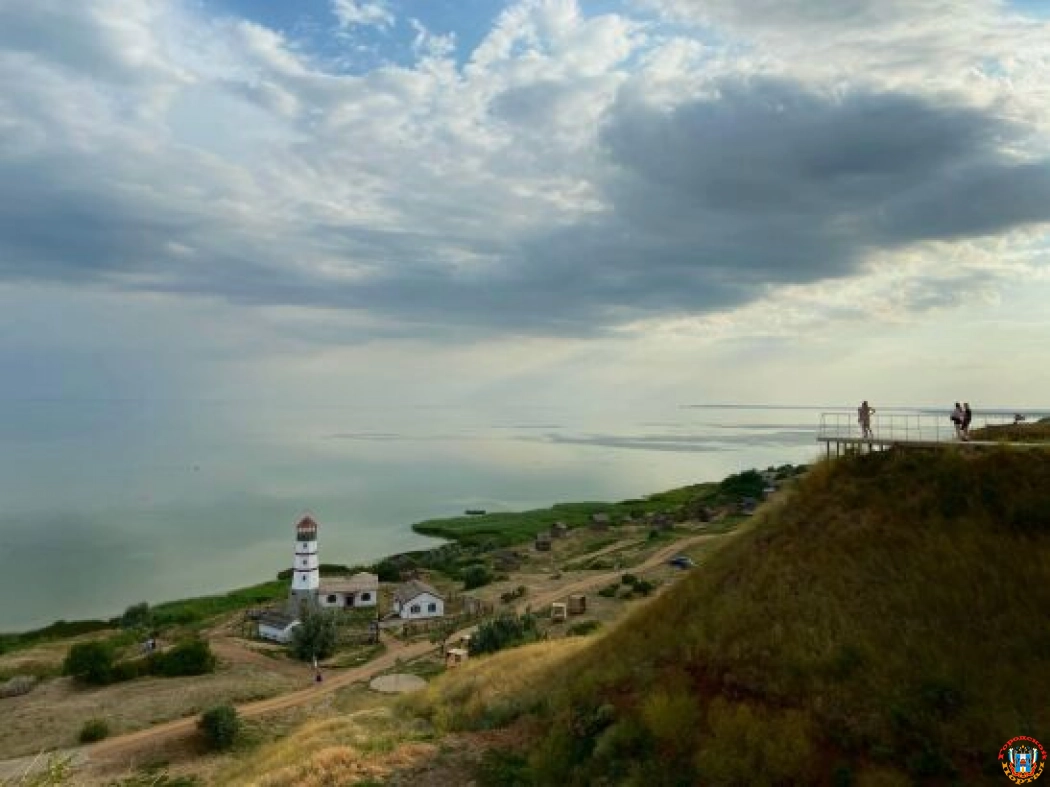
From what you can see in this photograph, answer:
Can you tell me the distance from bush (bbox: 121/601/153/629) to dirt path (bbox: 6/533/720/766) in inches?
542

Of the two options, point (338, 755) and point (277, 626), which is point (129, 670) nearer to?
point (277, 626)

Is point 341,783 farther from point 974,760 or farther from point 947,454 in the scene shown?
point 947,454

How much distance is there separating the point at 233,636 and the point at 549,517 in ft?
213

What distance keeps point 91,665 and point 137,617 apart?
2447 centimetres

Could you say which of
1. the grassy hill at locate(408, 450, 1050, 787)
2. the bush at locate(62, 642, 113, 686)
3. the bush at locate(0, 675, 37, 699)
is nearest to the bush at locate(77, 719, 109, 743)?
the bush at locate(62, 642, 113, 686)

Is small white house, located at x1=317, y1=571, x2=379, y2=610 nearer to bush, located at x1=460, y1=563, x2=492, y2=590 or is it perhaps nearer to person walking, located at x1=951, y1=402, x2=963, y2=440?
bush, located at x1=460, y1=563, x2=492, y2=590

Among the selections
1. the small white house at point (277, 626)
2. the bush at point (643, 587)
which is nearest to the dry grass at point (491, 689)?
the bush at point (643, 587)

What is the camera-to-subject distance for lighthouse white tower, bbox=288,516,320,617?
52719 millimetres

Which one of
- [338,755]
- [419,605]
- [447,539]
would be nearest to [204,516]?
[447,539]

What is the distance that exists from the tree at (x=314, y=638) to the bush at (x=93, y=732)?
1425cm

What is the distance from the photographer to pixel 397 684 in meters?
35.2

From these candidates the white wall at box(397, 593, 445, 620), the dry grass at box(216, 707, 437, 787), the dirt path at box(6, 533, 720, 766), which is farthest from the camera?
the white wall at box(397, 593, 445, 620)
